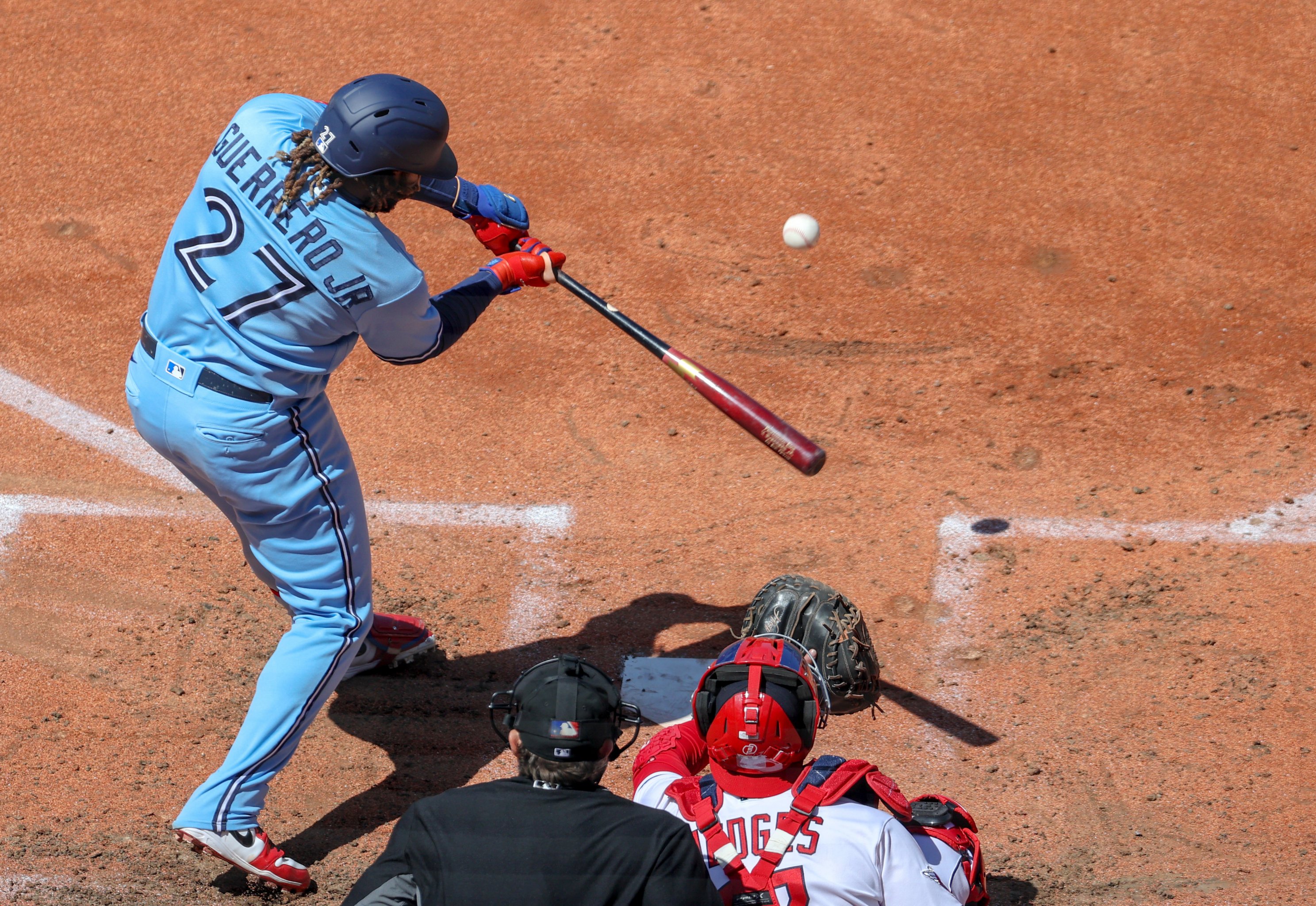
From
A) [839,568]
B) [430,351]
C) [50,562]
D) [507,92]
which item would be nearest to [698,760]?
[430,351]

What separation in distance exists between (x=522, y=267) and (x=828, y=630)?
172cm

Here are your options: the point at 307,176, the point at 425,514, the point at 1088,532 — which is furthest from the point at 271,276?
the point at 1088,532

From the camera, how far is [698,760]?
10.4 feet

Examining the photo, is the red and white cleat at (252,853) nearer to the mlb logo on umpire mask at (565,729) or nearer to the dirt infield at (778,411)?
the dirt infield at (778,411)

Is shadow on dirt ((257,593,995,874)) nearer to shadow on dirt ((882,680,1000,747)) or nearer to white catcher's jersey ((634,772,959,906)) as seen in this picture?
shadow on dirt ((882,680,1000,747))

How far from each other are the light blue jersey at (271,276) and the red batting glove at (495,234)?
3.08ft

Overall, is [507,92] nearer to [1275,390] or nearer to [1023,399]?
[1023,399]

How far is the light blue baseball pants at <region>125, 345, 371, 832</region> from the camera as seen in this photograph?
3.50 m

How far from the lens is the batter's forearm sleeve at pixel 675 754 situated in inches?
120

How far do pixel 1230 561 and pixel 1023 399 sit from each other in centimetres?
138

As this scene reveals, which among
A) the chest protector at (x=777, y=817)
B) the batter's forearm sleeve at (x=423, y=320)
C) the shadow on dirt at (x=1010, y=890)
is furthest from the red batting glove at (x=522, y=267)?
the shadow on dirt at (x=1010, y=890)

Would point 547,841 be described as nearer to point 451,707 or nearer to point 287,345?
point 287,345

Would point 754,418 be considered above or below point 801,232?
above

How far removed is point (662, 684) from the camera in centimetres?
466
